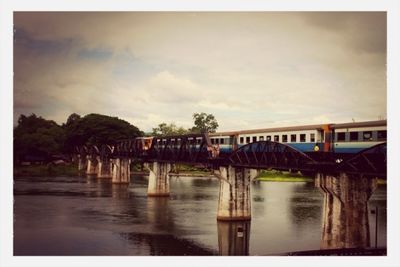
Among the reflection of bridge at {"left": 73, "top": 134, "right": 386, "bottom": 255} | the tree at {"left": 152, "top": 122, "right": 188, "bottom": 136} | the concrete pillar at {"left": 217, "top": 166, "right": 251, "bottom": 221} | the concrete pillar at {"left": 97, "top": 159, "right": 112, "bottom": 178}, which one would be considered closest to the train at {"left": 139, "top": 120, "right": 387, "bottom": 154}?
the reflection of bridge at {"left": 73, "top": 134, "right": 386, "bottom": 255}

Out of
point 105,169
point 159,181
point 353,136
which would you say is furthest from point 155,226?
point 105,169

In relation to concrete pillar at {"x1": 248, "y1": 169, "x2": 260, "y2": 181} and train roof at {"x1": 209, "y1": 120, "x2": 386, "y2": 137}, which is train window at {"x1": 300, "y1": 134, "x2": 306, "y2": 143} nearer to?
train roof at {"x1": 209, "y1": 120, "x2": 386, "y2": 137}

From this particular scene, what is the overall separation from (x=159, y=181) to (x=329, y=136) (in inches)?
1491

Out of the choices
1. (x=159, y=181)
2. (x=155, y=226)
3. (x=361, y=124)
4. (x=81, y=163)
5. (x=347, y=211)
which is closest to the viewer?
(x=361, y=124)

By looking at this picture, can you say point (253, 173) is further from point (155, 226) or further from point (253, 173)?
point (155, 226)

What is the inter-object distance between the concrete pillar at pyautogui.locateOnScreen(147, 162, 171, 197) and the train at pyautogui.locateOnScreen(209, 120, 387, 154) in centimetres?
2613

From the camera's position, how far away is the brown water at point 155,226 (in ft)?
110

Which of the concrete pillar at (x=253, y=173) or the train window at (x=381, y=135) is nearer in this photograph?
the train window at (x=381, y=135)

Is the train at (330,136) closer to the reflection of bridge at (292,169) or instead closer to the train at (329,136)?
the train at (329,136)

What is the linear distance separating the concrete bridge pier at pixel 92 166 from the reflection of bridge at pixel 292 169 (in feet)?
144

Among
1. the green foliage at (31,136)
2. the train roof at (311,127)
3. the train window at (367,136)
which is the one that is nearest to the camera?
the train roof at (311,127)

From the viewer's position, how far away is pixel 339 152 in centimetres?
2994

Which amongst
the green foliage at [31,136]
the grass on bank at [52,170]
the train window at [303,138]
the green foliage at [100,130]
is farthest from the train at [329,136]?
the green foliage at [100,130]

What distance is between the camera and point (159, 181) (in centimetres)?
6544
